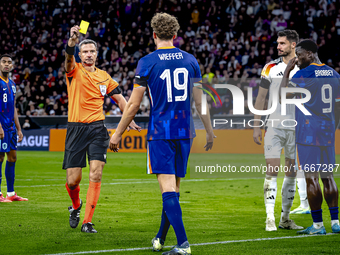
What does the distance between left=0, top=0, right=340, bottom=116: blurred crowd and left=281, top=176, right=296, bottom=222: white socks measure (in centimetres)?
1217

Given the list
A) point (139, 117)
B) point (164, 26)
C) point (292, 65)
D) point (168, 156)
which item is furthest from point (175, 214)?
point (139, 117)

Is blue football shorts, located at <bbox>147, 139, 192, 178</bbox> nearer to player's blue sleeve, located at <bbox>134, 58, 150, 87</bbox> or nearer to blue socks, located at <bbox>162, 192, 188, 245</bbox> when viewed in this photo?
blue socks, located at <bbox>162, 192, 188, 245</bbox>

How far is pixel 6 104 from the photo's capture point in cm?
845

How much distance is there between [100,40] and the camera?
2686 cm

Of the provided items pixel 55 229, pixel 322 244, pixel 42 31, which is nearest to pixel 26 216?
pixel 55 229

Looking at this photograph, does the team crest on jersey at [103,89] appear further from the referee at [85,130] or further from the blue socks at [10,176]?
the blue socks at [10,176]

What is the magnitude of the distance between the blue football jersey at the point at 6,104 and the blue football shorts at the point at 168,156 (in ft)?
15.0

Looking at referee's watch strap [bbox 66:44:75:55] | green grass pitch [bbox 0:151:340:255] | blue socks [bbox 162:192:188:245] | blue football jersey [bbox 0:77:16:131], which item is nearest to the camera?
blue socks [bbox 162:192:188:245]

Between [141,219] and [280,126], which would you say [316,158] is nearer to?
[280,126]

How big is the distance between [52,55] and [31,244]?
22.3 m

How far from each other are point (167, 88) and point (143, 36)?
859 inches

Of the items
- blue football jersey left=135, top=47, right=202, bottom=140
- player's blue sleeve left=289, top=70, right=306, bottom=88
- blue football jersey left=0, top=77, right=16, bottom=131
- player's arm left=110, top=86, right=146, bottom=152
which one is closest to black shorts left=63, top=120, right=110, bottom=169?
player's arm left=110, top=86, right=146, bottom=152

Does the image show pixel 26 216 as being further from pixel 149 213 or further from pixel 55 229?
pixel 149 213

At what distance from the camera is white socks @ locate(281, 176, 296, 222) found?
6152 mm
